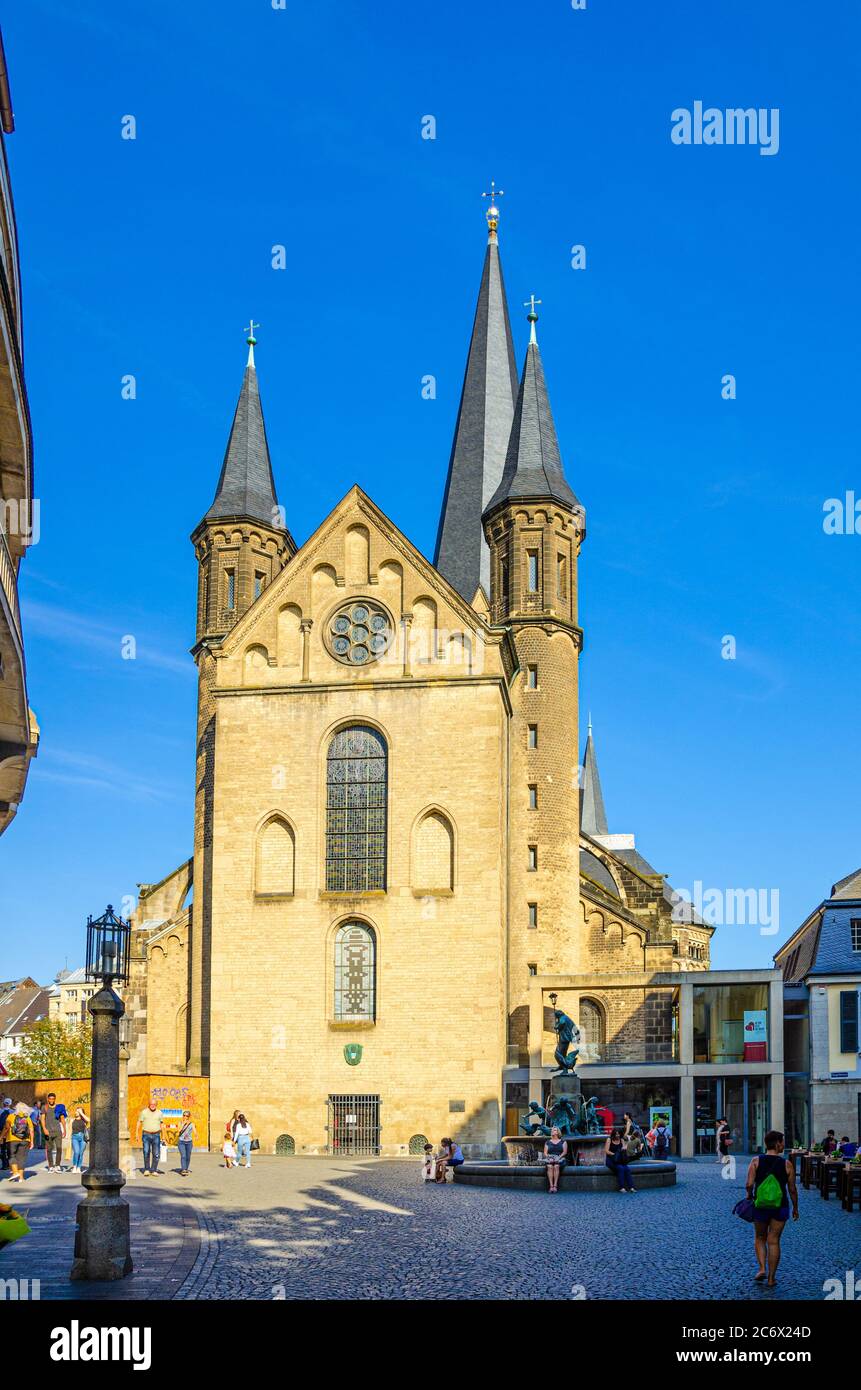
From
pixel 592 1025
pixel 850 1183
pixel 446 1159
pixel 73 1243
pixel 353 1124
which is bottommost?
pixel 353 1124

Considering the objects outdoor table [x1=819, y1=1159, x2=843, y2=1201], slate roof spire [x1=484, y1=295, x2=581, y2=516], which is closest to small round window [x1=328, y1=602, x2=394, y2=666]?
slate roof spire [x1=484, y1=295, x2=581, y2=516]

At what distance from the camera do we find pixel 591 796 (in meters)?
99.8

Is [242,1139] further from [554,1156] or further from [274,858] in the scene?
[554,1156]

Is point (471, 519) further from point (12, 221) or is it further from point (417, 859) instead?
point (12, 221)

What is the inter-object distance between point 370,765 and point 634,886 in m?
12.1

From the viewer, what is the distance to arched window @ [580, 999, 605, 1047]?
4781 centimetres

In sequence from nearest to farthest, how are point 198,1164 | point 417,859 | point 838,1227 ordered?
point 838,1227, point 198,1164, point 417,859

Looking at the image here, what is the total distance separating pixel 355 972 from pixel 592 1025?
763 centimetres

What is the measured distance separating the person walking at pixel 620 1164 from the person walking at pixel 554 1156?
0.83 meters

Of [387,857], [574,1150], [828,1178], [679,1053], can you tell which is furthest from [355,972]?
[828,1178]

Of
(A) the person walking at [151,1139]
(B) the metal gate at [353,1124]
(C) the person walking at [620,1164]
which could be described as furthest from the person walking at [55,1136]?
(C) the person walking at [620,1164]

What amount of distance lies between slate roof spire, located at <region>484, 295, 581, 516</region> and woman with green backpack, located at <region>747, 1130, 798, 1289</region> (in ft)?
125
